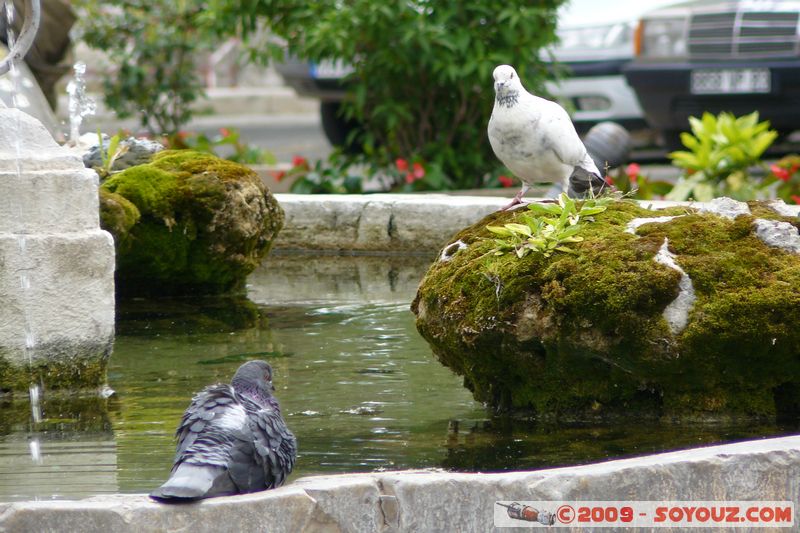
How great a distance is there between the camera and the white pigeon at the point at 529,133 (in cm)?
488

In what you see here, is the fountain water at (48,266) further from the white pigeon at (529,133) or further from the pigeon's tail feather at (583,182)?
the pigeon's tail feather at (583,182)

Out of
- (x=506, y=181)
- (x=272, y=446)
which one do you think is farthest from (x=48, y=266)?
(x=506, y=181)

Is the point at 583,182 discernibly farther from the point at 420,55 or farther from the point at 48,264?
the point at 420,55

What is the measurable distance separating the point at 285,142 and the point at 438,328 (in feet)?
45.9

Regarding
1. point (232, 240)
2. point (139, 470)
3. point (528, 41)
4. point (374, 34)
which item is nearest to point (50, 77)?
point (374, 34)

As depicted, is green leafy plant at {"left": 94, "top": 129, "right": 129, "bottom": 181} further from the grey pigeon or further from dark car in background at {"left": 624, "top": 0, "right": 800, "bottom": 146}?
dark car in background at {"left": 624, "top": 0, "right": 800, "bottom": 146}

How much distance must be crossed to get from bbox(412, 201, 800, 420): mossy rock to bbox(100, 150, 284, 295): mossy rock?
7.11ft

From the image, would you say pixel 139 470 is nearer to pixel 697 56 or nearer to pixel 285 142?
pixel 697 56

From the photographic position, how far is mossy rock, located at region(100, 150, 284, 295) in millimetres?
6234

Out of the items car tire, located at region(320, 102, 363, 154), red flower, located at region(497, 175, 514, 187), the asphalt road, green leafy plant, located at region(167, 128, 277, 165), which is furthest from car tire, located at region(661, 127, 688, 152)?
the asphalt road

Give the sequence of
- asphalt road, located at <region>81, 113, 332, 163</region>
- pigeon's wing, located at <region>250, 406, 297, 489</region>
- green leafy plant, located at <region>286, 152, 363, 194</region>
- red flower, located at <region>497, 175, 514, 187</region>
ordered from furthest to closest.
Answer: asphalt road, located at <region>81, 113, 332, 163</region> < green leafy plant, located at <region>286, 152, 363, 194</region> < red flower, located at <region>497, 175, 514, 187</region> < pigeon's wing, located at <region>250, 406, 297, 489</region>

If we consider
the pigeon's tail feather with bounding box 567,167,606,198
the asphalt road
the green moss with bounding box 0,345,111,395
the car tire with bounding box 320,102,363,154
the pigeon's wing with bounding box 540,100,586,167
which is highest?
the pigeon's wing with bounding box 540,100,586,167

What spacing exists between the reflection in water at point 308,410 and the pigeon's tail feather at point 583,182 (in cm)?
86

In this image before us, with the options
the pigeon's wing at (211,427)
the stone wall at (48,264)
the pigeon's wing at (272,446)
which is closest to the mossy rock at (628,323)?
the pigeon's wing at (272,446)
